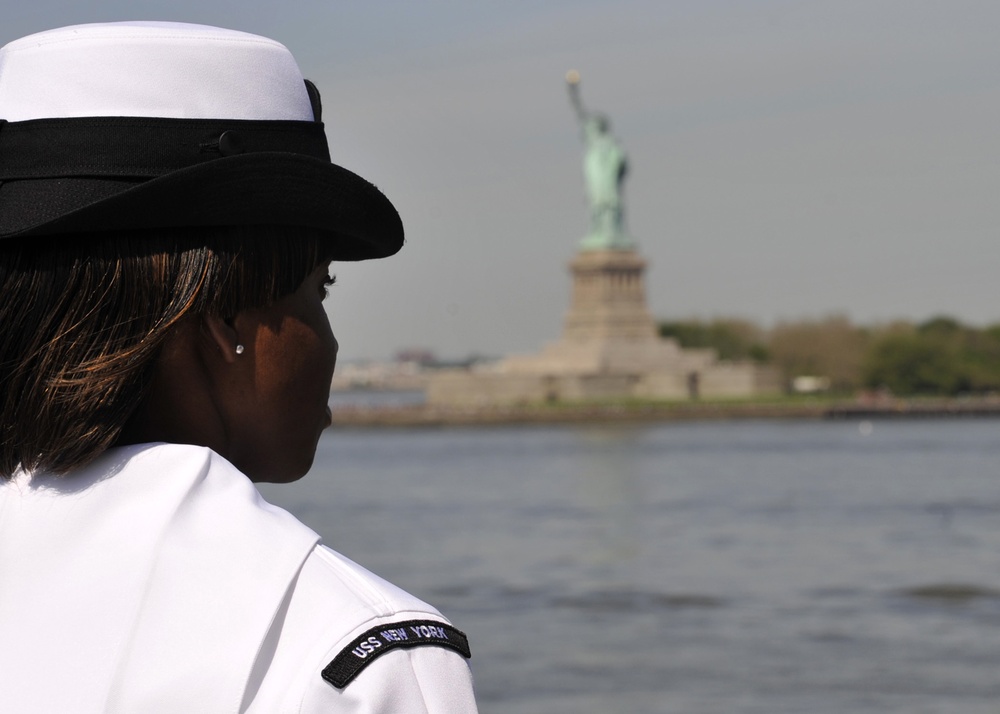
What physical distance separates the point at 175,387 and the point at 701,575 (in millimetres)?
17825

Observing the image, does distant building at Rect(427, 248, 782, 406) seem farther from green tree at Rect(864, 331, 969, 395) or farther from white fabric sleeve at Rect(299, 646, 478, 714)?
white fabric sleeve at Rect(299, 646, 478, 714)

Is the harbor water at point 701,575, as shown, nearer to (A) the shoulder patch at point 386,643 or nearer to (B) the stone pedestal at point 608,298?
(A) the shoulder patch at point 386,643

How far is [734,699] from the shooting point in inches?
428

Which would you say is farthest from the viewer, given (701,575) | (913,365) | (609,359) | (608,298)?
(913,365)

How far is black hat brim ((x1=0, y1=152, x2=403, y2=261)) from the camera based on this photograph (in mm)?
1154

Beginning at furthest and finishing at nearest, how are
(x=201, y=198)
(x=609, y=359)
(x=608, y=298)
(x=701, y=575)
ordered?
(x=609, y=359), (x=608, y=298), (x=701, y=575), (x=201, y=198)

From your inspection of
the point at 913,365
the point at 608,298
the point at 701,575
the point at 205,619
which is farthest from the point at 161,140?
the point at 913,365

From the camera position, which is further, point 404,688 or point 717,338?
point 717,338

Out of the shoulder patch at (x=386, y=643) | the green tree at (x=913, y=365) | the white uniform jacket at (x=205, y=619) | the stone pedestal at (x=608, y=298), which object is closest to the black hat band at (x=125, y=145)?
the white uniform jacket at (x=205, y=619)

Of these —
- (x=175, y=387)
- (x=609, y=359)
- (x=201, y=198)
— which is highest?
(x=609, y=359)

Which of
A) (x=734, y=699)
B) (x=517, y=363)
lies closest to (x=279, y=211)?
(x=734, y=699)

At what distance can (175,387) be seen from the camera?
122cm

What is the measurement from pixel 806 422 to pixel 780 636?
201 feet

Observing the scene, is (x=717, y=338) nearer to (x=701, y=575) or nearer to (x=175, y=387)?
(x=701, y=575)
